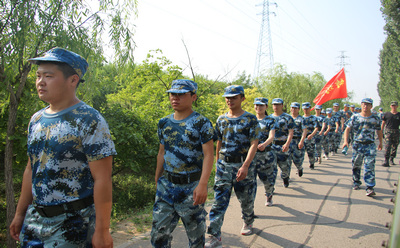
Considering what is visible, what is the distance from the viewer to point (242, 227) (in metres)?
4.66

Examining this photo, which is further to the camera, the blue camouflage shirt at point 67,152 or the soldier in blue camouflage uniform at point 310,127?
the soldier in blue camouflage uniform at point 310,127

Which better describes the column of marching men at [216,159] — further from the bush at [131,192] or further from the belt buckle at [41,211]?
the bush at [131,192]

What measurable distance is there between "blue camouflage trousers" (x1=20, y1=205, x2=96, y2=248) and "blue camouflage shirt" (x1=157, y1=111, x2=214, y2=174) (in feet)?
3.88

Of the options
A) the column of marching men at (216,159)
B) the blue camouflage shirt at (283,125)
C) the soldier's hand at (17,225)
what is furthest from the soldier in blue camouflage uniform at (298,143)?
the soldier's hand at (17,225)

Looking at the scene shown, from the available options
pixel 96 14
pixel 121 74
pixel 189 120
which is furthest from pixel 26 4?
pixel 189 120

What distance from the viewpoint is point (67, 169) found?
1.93 m

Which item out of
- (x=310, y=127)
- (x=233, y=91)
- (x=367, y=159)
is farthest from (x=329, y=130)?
(x=233, y=91)

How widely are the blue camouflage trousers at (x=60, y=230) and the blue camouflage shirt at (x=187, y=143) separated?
3.88ft

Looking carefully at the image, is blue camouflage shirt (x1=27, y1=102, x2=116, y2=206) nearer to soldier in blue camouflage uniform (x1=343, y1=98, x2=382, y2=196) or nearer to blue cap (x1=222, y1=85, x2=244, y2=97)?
blue cap (x1=222, y1=85, x2=244, y2=97)

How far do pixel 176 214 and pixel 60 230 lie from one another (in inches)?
53.6

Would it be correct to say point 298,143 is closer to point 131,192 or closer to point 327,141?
point 327,141

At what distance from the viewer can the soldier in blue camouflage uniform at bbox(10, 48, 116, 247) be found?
1.90m

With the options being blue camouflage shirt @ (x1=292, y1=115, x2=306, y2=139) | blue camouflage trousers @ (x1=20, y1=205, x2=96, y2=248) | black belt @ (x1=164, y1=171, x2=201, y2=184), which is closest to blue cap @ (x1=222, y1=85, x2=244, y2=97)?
black belt @ (x1=164, y1=171, x2=201, y2=184)

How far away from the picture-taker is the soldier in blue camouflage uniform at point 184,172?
9.75 feet
